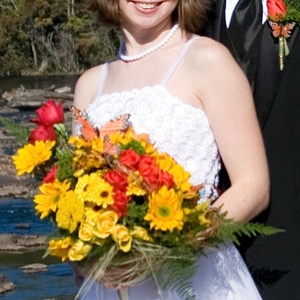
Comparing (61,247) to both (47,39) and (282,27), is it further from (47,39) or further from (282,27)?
(47,39)

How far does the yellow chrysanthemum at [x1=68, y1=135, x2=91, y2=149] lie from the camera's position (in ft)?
8.03

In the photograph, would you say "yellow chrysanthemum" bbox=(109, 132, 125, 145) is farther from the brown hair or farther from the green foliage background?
the green foliage background

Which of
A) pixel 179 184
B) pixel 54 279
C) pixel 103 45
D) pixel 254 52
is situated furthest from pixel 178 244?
pixel 103 45

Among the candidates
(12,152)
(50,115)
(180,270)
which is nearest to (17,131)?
(50,115)

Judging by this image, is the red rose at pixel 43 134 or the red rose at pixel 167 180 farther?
the red rose at pixel 43 134

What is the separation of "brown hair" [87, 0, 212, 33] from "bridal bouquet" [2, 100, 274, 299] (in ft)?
1.26

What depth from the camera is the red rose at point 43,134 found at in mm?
2545

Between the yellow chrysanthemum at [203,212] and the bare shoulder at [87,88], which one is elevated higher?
the yellow chrysanthemum at [203,212]

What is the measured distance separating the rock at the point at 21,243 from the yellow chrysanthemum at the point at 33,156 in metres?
7.54

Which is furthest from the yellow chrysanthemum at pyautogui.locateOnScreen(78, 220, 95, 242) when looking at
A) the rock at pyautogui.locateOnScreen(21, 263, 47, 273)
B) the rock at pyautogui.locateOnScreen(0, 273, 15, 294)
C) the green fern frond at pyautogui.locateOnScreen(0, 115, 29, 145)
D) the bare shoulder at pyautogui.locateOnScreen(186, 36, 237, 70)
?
the rock at pyautogui.locateOnScreen(21, 263, 47, 273)

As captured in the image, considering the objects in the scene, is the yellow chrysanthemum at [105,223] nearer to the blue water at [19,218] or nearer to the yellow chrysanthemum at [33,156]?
the yellow chrysanthemum at [33,156]

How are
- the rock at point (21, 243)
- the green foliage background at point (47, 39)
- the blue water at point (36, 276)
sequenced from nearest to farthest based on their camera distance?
1. the blue water at point (36, 276)
2. the rock at point (21, 243)
3. the green foliage background at point (47, 39)

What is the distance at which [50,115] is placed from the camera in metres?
2.60

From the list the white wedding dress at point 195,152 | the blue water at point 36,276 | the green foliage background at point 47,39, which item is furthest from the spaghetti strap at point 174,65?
the green foliage background at point 47,39
